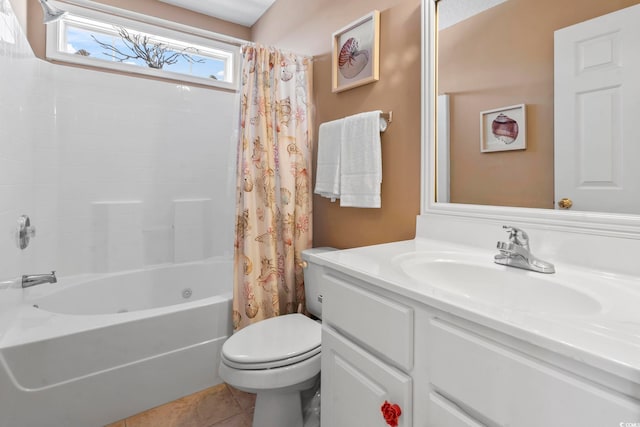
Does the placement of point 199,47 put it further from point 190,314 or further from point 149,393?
point 149,393

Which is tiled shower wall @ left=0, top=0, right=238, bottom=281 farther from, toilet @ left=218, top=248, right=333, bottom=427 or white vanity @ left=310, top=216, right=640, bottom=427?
white vanity @ left=310, top=216, right=640, bottom=427

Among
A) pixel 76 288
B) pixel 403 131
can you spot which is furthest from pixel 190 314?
pixel 403 131

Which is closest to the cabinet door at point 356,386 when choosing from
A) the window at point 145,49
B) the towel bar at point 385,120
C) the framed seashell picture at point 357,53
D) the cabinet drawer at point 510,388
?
the cabinet drawer at point 510,388

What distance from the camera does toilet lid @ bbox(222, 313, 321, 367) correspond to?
4.16ft

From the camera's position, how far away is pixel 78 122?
211cm

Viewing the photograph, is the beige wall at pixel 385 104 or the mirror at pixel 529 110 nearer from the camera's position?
the mirror at pixel 529 110

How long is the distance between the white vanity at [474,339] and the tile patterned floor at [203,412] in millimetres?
728

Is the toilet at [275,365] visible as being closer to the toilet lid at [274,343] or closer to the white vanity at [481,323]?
the toilet lid at [274,343]

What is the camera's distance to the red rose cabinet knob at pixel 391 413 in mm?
761

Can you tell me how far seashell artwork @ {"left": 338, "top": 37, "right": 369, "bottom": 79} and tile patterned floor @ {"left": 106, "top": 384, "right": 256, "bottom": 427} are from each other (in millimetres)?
1779

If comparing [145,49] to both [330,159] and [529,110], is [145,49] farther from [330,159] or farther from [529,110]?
[529,110]

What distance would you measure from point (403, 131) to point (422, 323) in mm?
962

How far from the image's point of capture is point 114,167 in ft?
7.27

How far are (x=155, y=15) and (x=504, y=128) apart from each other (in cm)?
260
